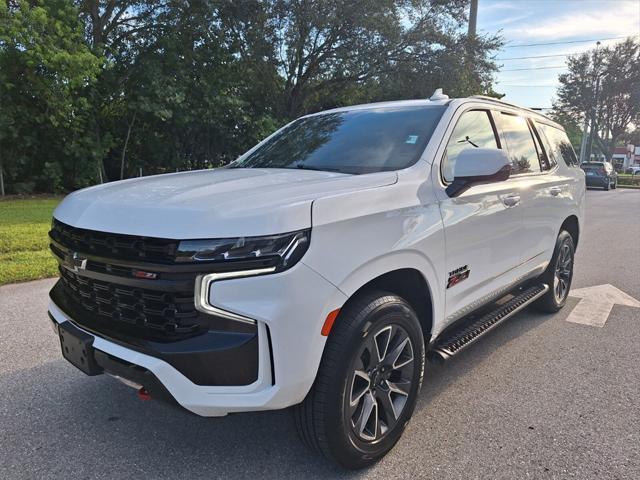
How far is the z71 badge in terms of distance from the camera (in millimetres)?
2979

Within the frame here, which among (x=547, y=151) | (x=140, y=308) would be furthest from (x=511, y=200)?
(x=140, y=308)

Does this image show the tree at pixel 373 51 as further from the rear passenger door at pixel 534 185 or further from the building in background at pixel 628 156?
the building in background at pixel 628 156

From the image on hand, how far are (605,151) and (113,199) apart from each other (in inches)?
2472

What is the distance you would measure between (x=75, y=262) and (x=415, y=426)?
206cm

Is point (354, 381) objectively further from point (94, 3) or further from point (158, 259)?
point (94, 3)

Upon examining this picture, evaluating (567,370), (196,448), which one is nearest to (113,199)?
(196,448)

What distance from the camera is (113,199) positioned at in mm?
2383

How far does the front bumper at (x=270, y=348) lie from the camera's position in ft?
6.52

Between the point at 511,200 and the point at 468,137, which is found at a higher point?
the point at 468,137

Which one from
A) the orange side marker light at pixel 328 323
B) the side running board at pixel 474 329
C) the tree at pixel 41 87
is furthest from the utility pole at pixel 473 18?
the orange side marker light at pixel 328 323

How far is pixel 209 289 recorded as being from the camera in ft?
6.55

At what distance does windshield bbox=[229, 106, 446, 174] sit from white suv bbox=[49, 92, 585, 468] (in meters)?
0.02

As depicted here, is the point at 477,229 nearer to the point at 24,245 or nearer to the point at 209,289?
the point at 209,289

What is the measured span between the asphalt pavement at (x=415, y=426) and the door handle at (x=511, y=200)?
3.98ft
